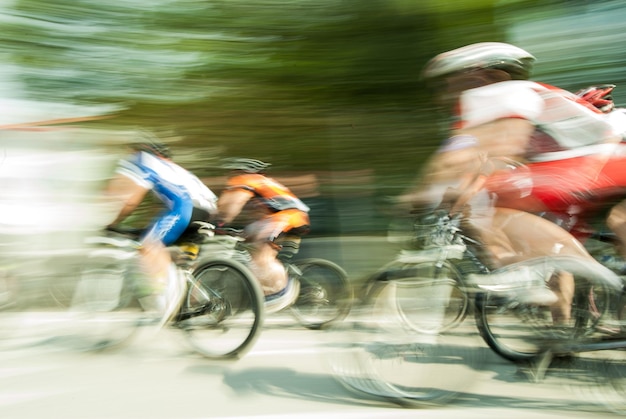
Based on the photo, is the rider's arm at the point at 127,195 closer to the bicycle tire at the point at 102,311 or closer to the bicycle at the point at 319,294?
the bicycle tire at the point at 102,311

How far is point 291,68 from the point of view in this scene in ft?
22.9

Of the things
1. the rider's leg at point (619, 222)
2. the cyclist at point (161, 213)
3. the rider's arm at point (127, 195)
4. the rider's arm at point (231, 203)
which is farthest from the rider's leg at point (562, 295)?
the rider's arm at point (127, 195)

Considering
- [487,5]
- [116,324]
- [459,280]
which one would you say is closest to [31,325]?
[116,324]

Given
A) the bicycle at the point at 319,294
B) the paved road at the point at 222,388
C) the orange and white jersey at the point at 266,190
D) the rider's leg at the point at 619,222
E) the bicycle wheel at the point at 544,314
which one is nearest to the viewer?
the bicycle wheel at the point at 544,314

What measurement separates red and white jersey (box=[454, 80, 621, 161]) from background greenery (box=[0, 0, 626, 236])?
2640 mm

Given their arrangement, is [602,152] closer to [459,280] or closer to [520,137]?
[520,137]

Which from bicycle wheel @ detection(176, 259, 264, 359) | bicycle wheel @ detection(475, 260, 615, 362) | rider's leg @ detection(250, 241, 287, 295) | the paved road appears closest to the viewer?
bicycle wheel @ detection(475, 260, 615, 362)

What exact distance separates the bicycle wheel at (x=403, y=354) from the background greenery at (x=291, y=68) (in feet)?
10.6

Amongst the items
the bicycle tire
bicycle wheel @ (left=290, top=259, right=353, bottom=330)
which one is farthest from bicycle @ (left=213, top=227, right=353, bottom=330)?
the bicycle tire

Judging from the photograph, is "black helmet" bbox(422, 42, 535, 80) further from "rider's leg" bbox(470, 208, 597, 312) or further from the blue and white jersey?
the blue and white jersey

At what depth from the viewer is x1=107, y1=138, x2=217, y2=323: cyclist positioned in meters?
4.31

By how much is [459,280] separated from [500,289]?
0.62ft

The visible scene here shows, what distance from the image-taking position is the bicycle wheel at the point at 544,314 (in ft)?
9.96

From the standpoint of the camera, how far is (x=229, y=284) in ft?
14.2
